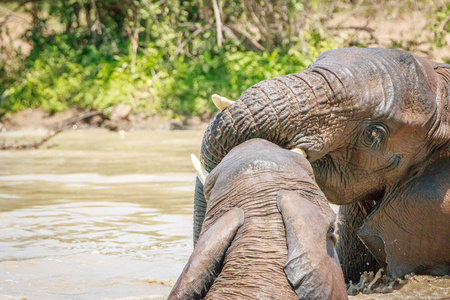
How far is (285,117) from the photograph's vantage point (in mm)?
3113

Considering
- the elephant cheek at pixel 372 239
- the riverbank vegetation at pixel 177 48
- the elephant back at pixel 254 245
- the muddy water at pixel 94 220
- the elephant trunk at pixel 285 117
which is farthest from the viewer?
the riverbank vegetation at pixel 177 48

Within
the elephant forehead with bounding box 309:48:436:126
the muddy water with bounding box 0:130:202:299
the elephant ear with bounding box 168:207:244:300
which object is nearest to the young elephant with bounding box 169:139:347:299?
the elephant ear with bounding box 168:207:244:300

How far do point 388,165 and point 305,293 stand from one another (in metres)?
1.37

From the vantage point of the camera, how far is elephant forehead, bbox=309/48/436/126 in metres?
3.32

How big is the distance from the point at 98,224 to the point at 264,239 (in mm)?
3761

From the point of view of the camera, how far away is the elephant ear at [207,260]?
2348mm

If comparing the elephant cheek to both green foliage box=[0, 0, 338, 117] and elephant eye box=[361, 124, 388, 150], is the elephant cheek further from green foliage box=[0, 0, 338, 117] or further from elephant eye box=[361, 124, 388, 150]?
green foliage box=[0, 0, 338, 117]

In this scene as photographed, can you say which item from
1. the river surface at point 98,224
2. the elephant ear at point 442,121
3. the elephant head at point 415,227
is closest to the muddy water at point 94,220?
the river surface at point 98,224

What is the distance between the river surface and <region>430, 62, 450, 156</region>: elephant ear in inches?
26.0

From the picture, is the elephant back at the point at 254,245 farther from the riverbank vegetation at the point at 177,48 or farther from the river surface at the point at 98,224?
the riverbank vegetation at the point at 177,48

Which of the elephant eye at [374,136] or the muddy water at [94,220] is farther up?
the elephant eye at [374,136]

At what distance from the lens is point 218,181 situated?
2.65 meters

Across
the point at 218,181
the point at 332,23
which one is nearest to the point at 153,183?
the point at 218,181

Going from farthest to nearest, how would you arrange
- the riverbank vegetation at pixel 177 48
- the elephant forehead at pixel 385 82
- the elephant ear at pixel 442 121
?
the riverbank vegetation at pixel 177 48, the elephant ear at pixel 442 121, the elephant forehead at pixel 385 82
